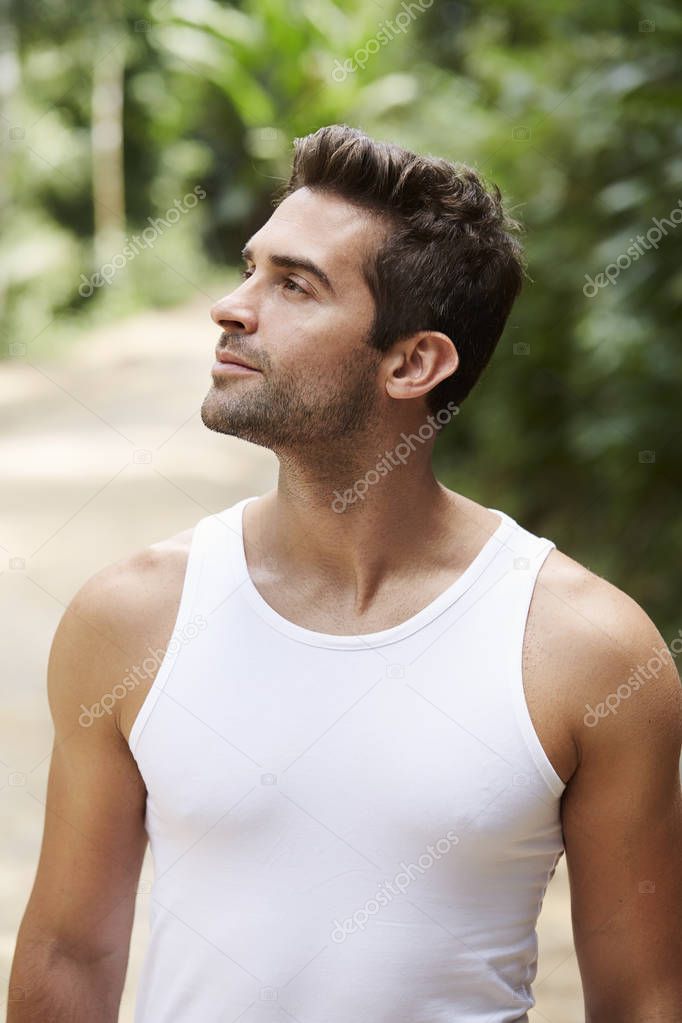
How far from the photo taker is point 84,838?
7.17 feet

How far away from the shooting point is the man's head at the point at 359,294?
7.27 feet

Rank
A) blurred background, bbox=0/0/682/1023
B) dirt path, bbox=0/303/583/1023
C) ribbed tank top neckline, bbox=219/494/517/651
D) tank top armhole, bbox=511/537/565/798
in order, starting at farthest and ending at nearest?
blurred background, bbox=0/0/682/1023 < dirt path, bbox=0/303/583/1023 < ribbed tank top neckline, bbox=219/494/517/651 < tank top armhole, bbox=511/537/565/798

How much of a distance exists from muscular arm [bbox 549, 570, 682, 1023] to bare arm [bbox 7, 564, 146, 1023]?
0.70m

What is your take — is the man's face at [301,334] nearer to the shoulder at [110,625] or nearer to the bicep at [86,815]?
Answer: the shoulder at [110,625]

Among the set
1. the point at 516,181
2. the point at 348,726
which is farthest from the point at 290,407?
the point at 516,181

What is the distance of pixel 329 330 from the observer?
7.41ft

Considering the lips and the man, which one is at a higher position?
the lips

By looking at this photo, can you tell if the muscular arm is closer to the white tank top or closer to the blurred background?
the white tank top

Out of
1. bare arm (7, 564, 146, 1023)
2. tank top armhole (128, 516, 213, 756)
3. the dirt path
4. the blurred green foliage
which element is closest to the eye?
tank top armhole (128, 516, 213, 756)

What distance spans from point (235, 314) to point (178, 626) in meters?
0.51

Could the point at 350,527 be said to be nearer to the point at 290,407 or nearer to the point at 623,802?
the point at 290,407

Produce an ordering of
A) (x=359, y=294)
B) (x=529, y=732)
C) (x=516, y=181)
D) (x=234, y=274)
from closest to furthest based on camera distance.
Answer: (x=529, y=732) < (x=359, y=294) < (x=516, y=181) < (x=234, y=274)

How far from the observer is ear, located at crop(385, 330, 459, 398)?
7.72 ft

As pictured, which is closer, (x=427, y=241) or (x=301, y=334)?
(x=301, y=334)
